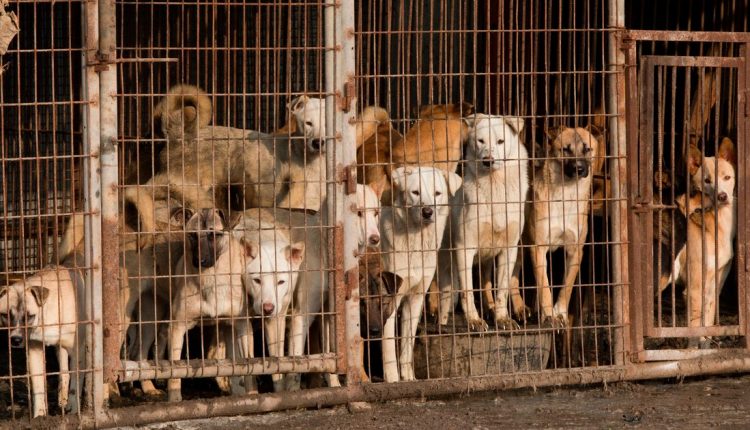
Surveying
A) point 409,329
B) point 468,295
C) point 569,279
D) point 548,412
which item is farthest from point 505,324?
point 548,412

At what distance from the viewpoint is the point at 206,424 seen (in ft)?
22.1

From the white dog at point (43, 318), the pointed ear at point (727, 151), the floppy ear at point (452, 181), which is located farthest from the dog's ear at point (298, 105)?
the pointed ear at point (727, 151)

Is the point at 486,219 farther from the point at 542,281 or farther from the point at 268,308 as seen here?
the point at 268,308

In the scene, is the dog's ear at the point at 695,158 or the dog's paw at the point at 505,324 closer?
the dog's paw at the point at 505,324

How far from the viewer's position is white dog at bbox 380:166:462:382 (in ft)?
26.0

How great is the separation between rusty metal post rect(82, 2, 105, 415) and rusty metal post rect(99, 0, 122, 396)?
0.09 feet

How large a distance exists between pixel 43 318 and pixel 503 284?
3323 mm

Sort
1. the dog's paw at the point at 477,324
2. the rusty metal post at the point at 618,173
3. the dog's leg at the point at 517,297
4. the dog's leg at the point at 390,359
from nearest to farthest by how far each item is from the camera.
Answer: the rusty metal post at the point at 618,173 < the dog's leg at the point at 390,359 < the dog's paw at the point at 477,324 < the dog's leg at the point at 517,297

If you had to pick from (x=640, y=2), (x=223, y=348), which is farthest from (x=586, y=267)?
(x=223, y=348)

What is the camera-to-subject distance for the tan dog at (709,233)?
324 inches

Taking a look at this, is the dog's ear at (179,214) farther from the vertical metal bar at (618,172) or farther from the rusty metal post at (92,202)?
the vertical metal bar at (618,172)

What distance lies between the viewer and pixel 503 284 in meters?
8.77

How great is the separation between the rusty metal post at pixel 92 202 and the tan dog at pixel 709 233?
379cm

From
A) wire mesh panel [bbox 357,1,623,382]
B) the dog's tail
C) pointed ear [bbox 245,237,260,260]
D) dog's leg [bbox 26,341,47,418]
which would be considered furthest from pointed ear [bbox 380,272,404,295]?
dog's leg [bbox 26,341,47,418]
